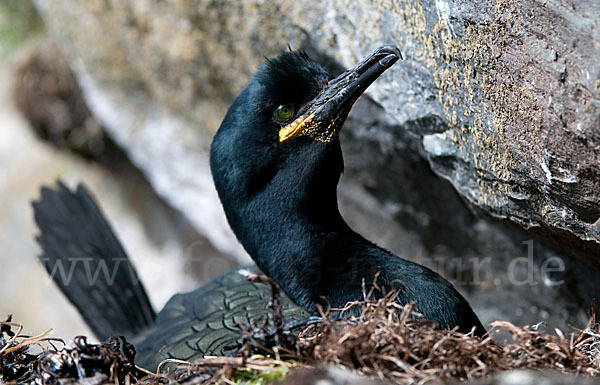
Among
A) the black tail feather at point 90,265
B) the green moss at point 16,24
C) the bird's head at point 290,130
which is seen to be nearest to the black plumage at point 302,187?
the bird's head at point 290,130

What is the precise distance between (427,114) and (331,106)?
36cm

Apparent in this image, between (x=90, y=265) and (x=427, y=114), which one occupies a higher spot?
(x=90, y=265)

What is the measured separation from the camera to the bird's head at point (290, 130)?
200 centimetres

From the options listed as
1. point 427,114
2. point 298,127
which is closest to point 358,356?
point 298,127

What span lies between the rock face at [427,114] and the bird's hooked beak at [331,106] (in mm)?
234

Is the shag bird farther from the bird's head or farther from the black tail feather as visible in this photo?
the black tail feather

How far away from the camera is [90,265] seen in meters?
2.93

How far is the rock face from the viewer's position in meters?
1.62

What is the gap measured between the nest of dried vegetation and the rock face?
40cm

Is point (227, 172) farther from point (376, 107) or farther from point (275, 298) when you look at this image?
point (376, 107)

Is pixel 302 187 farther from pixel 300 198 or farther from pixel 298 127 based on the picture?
pixel 298 127

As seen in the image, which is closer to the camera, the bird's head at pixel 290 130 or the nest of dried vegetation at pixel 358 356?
the nest of dried vegetation at pixel 358 356

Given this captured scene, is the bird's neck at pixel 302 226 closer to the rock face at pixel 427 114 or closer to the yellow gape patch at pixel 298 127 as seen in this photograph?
the yellow gape patch at pixel 298 127

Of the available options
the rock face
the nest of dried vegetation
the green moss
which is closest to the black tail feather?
the rock face
